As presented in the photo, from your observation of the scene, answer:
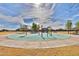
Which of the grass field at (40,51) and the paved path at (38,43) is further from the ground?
the paved path at (38,43)

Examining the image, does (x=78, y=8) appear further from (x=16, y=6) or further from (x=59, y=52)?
→ (x=16, y=6)

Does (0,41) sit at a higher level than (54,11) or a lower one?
lower

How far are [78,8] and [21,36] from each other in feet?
2.39

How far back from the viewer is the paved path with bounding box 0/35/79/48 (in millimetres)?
1551

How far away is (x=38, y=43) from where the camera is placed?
5.12 feet

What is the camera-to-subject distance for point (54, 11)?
1.57 m

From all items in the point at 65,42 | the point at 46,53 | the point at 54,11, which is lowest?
the point at 46,53

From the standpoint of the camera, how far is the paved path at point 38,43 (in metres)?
1.55

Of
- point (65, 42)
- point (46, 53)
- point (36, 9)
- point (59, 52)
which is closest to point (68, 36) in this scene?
point (65, 42)

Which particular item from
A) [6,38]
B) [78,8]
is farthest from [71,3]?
[6,38]

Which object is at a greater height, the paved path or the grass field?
the paved path

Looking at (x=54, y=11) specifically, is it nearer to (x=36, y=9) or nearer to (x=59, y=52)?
(x=36, y=9)

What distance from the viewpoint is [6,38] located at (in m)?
1.57

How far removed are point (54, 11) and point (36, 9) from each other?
0.21 metres
